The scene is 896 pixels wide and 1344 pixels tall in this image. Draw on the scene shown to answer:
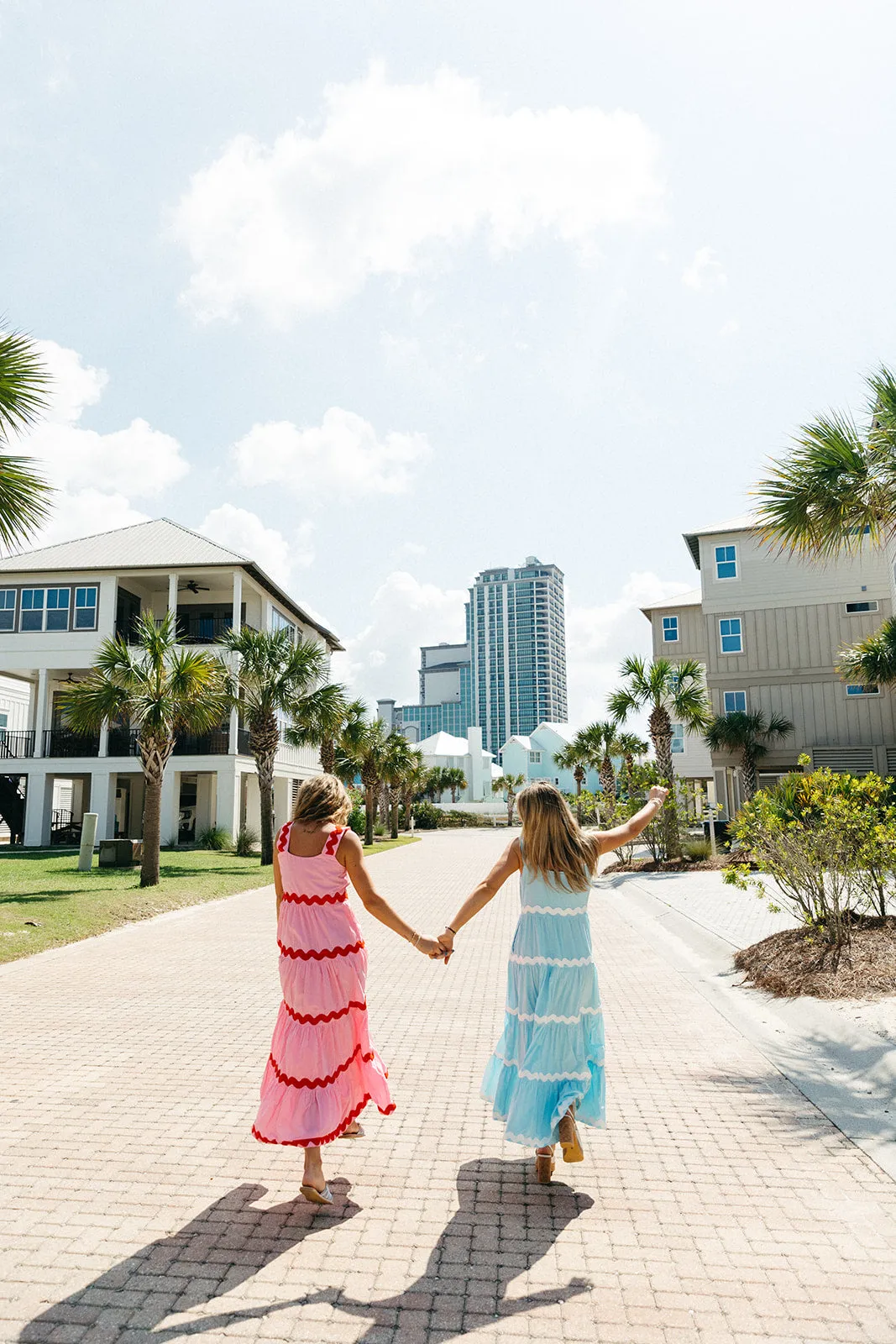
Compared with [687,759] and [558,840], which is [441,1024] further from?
[687,759]

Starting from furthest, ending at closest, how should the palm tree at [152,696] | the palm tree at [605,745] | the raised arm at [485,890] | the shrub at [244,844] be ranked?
the palm tree at [605,745], the shrub at [244,844], the palm tree at [152,696], the raised arm at [485,890]

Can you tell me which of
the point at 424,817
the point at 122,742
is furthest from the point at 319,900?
the point at 424,817

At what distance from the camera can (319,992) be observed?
12.8 ft

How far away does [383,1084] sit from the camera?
404 centimetres

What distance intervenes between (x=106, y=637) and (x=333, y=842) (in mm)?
29654

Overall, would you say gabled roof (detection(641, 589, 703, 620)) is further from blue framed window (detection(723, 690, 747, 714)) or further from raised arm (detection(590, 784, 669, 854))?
raised arm (detection(590, 784, 669, 854))

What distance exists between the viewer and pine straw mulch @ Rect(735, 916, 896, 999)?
704 cm

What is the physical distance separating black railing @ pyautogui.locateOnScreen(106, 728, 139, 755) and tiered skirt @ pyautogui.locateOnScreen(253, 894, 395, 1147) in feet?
99.9

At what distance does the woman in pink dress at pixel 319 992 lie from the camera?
381 cm

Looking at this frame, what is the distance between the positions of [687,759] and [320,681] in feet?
66.5

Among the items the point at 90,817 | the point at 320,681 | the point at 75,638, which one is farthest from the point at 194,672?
the point at 75,638

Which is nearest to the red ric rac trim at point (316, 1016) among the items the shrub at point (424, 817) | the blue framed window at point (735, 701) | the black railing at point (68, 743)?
the blue framed window at point (735, 701)

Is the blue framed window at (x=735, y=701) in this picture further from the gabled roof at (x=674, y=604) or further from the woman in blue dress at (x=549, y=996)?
the woman in blue dress at (x=549, y=996)

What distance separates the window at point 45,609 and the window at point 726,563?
24061 mm
